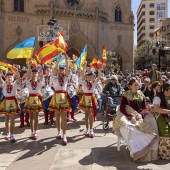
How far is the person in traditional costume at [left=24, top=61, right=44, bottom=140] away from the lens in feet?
22.8

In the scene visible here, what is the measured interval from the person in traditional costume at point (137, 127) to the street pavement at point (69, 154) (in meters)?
0.23

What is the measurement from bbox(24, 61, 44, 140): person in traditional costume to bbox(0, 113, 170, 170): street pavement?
383mm

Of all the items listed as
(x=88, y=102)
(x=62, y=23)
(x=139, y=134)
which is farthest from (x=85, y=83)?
(x=62, y=23)

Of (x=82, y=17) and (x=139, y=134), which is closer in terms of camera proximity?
(x=139, y=134)

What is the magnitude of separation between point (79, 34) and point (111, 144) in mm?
23592

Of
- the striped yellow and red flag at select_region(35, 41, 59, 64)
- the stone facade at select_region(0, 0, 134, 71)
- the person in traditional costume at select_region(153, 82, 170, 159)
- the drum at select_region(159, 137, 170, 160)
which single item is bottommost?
the drum at select_region(159, 137, 170, 160)

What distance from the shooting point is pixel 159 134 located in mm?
5469

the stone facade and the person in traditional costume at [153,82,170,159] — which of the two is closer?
the person in traditional costume at [153,82,170,159]

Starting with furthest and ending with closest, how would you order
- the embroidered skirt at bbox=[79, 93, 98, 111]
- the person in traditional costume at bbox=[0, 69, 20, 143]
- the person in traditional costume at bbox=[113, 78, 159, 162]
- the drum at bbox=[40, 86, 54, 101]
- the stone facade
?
the stone facade
the drum at bbox=[40, 86, 54, 101]
the embroidered skirt at bbox=[79, 93, 98, 111]
the person in traditional costume at bbox=[0, 69, 20, 143]
the person in traditional costume at bbox=[113, 78, 159, 162]

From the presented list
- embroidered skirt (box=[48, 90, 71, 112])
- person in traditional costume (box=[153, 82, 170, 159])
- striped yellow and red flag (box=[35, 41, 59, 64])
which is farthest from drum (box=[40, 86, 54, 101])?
person in traditional costume (box=[153, 82, 170, 159])

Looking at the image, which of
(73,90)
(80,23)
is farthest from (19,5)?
(73,90)

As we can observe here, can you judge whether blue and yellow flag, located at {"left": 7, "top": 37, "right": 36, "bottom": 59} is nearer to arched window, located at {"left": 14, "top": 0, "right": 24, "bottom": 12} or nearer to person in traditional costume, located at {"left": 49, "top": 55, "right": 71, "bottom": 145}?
person in traditional costume, located at {"left": 49, "top": 55, "right": 71, "bottom": 145}

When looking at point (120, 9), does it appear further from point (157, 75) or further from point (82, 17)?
point (157, 75)

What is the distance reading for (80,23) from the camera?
2903cm
